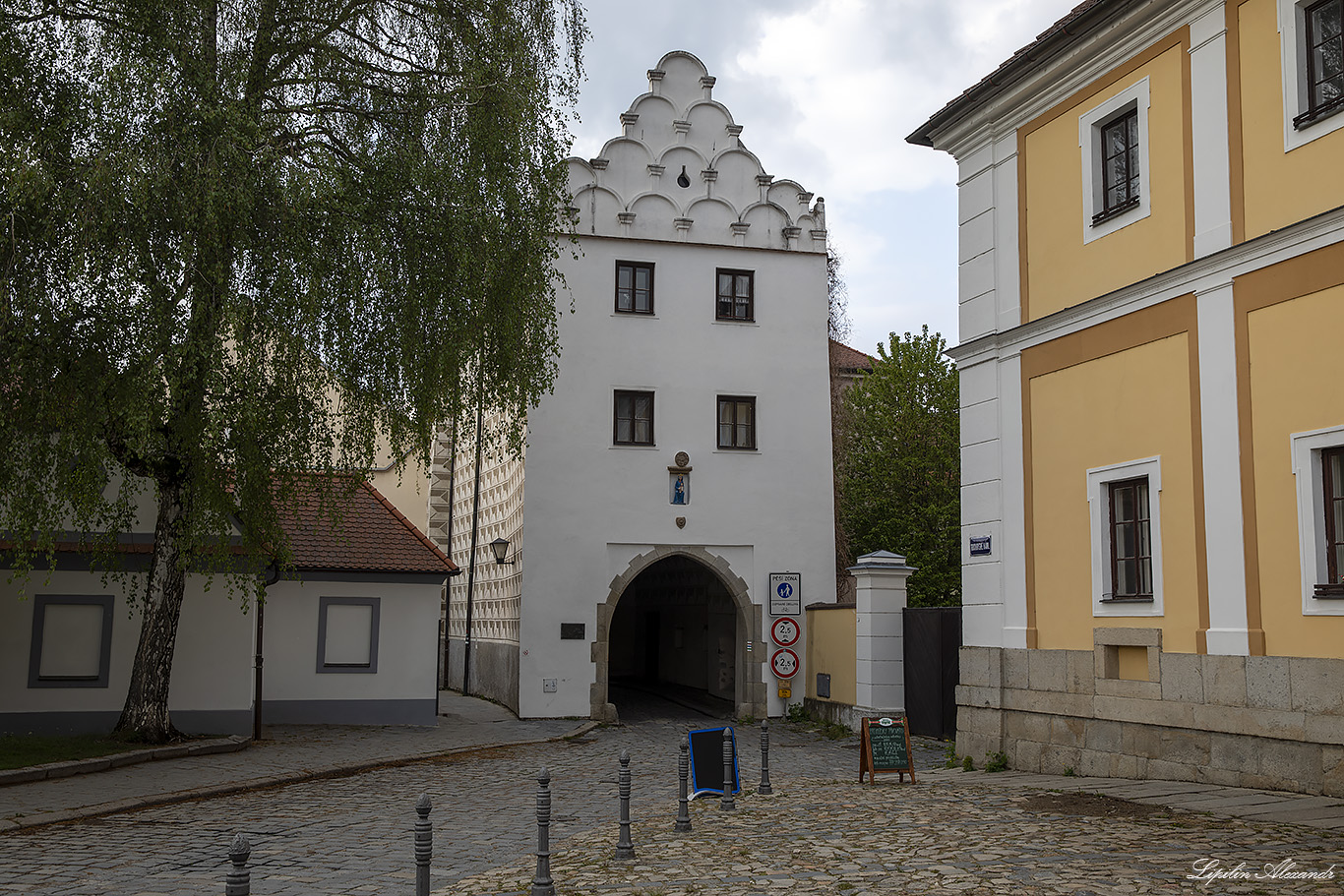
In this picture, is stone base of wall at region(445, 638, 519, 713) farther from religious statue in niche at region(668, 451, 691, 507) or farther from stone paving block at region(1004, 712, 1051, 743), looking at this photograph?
stone paving block at region(1004, 712, 1051, 743)

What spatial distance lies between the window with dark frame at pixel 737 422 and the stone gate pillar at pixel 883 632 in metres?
4.75

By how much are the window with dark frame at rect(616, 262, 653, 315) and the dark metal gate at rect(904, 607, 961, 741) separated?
27.6ft

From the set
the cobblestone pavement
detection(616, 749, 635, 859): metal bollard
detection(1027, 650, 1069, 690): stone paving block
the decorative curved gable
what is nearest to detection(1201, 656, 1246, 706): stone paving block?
the cobblestone pavement

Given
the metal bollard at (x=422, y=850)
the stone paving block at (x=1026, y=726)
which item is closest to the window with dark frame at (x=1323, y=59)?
the stone paving block at (x=1026, y=726)

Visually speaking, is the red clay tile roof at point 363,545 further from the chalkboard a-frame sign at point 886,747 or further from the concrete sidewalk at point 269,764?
the chalkboard a-frame sign at point 886,747

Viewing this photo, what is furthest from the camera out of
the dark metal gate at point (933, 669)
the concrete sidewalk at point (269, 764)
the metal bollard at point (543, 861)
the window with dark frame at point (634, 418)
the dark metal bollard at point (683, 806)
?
the window with dark frame at point (634, 418)

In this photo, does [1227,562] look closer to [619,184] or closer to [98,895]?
[98,895]

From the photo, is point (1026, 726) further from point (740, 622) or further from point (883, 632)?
point (740, 622)

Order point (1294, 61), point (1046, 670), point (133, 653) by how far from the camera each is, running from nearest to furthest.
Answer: point (1294, 61) → point (1046, 670) → point (133, 653)

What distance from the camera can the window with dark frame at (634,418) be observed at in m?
23.7

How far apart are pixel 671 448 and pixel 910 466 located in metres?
13.8

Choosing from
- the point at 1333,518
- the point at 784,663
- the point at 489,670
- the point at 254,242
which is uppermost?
the point at 254,242

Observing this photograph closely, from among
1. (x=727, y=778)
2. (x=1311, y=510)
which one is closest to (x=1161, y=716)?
(x=1311, y=510)

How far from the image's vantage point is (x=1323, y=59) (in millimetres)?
10828
